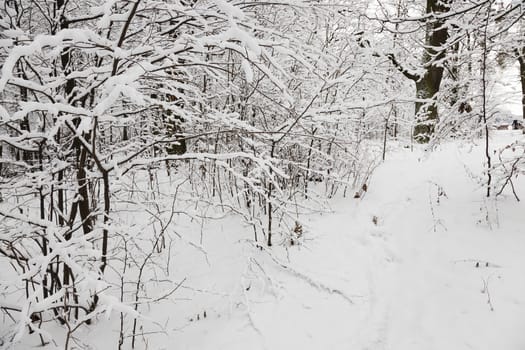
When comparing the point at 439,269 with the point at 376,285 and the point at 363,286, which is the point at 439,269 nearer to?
the point at 376,285

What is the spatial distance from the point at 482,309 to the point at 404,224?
1512 mm

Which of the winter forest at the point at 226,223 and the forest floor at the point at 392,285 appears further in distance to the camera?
the forest floor at the point at 392,285

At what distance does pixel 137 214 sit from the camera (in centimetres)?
450

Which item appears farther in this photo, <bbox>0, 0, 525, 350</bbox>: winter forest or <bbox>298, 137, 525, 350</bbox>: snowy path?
<bbox>298, 137, 525, 350</bbox>: snowy path

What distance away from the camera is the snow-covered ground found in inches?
102

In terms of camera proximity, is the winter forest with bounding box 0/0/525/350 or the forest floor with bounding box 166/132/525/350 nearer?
the winter forest with bounding box 0/0/525/350

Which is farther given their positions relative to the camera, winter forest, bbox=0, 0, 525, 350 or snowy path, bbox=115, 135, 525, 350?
snowy path, bbox=115, 135, 525, 350

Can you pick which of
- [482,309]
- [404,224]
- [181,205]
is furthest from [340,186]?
[482,309]

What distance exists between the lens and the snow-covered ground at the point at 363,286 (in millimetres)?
2600

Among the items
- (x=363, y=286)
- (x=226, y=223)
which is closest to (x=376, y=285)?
(x=363, y=286)

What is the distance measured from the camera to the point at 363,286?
321 centimetres

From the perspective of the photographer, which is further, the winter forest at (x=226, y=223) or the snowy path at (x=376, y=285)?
the snowy path at (x=376, y=285)

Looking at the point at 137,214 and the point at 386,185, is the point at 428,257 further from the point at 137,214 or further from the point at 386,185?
the point at 137,214

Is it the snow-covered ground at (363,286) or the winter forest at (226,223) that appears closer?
the winter forest at (226,223)
